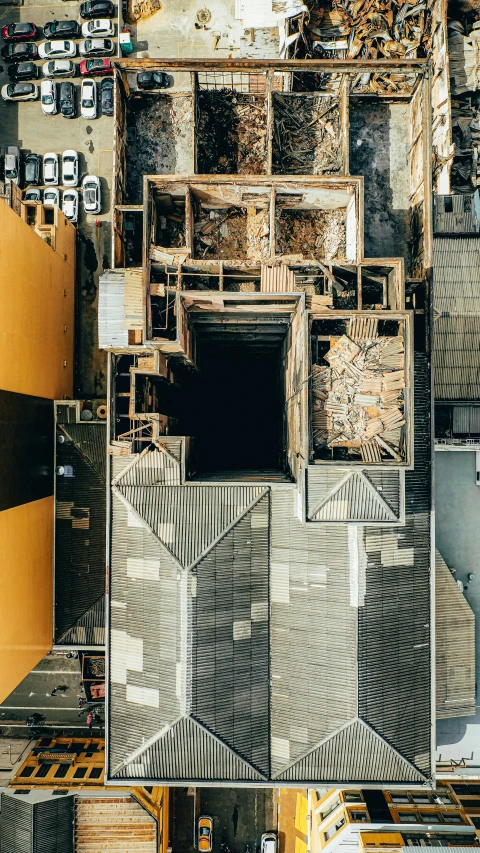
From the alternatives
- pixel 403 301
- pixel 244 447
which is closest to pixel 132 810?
pixel 244 447

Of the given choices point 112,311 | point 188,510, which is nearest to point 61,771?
point 188,510

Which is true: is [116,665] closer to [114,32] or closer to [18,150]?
[18,150]

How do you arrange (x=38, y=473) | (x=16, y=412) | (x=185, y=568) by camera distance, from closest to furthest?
(x=185, y=568) < (x=16, y=412) < (x=38, y=473)

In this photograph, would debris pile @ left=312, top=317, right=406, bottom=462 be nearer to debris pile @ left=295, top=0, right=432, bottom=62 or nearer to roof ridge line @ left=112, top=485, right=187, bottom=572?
roof ridge line @ left=112, top=485, right=187, bottom=572

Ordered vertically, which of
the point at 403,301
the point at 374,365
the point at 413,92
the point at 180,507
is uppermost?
the point at 413,92

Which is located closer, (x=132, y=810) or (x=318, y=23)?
(x=132, y=810)

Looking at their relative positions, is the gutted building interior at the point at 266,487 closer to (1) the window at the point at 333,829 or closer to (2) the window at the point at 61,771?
(1) the window at the point at 333,829

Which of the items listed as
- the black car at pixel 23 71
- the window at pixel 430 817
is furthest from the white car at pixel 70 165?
the window at pixel 430 817
